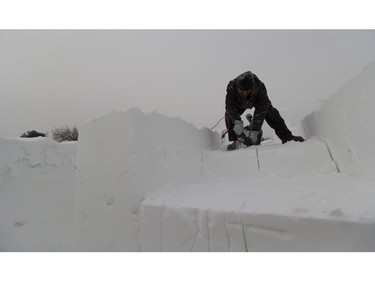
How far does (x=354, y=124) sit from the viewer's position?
1183mm

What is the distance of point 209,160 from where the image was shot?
191 centimetres

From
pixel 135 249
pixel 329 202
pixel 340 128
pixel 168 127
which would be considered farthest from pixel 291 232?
pixel 168 127

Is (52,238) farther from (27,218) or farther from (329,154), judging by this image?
(329,154)

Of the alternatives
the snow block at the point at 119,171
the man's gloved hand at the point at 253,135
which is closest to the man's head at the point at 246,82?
the man's gloved hand at the point at 253,135

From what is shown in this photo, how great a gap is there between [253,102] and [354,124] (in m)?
1.17

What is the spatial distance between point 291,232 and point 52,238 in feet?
12.3

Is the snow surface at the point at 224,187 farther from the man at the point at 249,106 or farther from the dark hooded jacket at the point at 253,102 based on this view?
the dark hooded jacket at the point at 253,102

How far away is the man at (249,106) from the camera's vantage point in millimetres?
2047

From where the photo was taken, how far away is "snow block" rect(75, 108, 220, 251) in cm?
126

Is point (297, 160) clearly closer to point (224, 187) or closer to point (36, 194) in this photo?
point (224, 187)

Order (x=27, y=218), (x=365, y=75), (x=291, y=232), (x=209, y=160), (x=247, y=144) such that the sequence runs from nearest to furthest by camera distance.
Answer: (x=291, y=232), (x=365, y=75), (x=209, y=160), (x=247, y=144), (x=27, y=218)

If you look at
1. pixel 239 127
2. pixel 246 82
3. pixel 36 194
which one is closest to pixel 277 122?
pixel 239 127

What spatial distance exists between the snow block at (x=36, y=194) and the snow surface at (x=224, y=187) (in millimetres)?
2101

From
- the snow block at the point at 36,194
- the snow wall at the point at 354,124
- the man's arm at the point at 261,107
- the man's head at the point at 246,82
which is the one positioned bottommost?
the snow block at the point at 36,194
